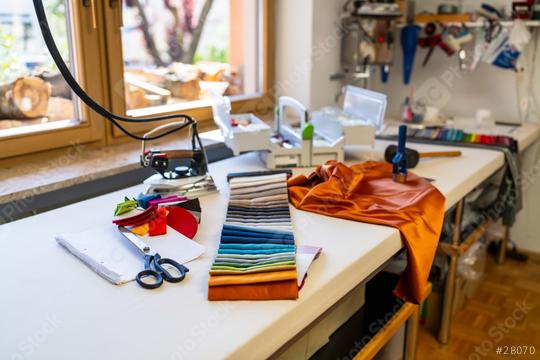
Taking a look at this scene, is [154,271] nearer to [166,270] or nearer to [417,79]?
[166,270]

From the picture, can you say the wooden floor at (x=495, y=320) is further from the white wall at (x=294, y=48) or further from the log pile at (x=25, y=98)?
the log pile at (x=25, y=98)

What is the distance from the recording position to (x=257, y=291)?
1.02 meters

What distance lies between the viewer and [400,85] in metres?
3.16

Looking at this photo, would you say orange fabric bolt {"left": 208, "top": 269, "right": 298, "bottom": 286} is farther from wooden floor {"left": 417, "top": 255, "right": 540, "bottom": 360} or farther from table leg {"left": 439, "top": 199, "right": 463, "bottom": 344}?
wooden floor {"left": 417, "top": 255, "right": 540, "bottom": 360}

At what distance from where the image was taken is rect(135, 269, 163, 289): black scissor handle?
3.45 feet

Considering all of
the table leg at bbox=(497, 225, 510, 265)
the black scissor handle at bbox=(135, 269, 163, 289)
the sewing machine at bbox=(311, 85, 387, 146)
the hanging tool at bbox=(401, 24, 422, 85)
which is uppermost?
the hanging tool at bbox=(401, 24, 422, 85)

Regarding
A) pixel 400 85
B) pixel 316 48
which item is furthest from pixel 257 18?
pixel 400 85

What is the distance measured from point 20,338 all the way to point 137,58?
1.48 m

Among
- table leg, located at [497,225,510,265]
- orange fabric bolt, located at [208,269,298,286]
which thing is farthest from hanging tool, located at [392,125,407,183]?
table leg, located at [497,225,510,265]

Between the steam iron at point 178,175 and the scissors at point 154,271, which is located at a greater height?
the steam iron at point 178,175

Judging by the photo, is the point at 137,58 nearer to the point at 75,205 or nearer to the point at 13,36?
the point at 13,36

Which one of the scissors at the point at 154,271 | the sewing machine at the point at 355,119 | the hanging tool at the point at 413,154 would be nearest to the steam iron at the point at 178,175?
the scissors at the point at 154,271

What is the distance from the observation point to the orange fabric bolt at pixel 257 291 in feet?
3.34

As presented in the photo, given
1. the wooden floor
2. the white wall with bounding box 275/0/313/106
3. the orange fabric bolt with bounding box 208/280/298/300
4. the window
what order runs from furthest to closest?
the white wall with bounding box 275/0/313/106 < the wooden floor < the window < the orange fabric bolt with bounding box 208/280/298/300
